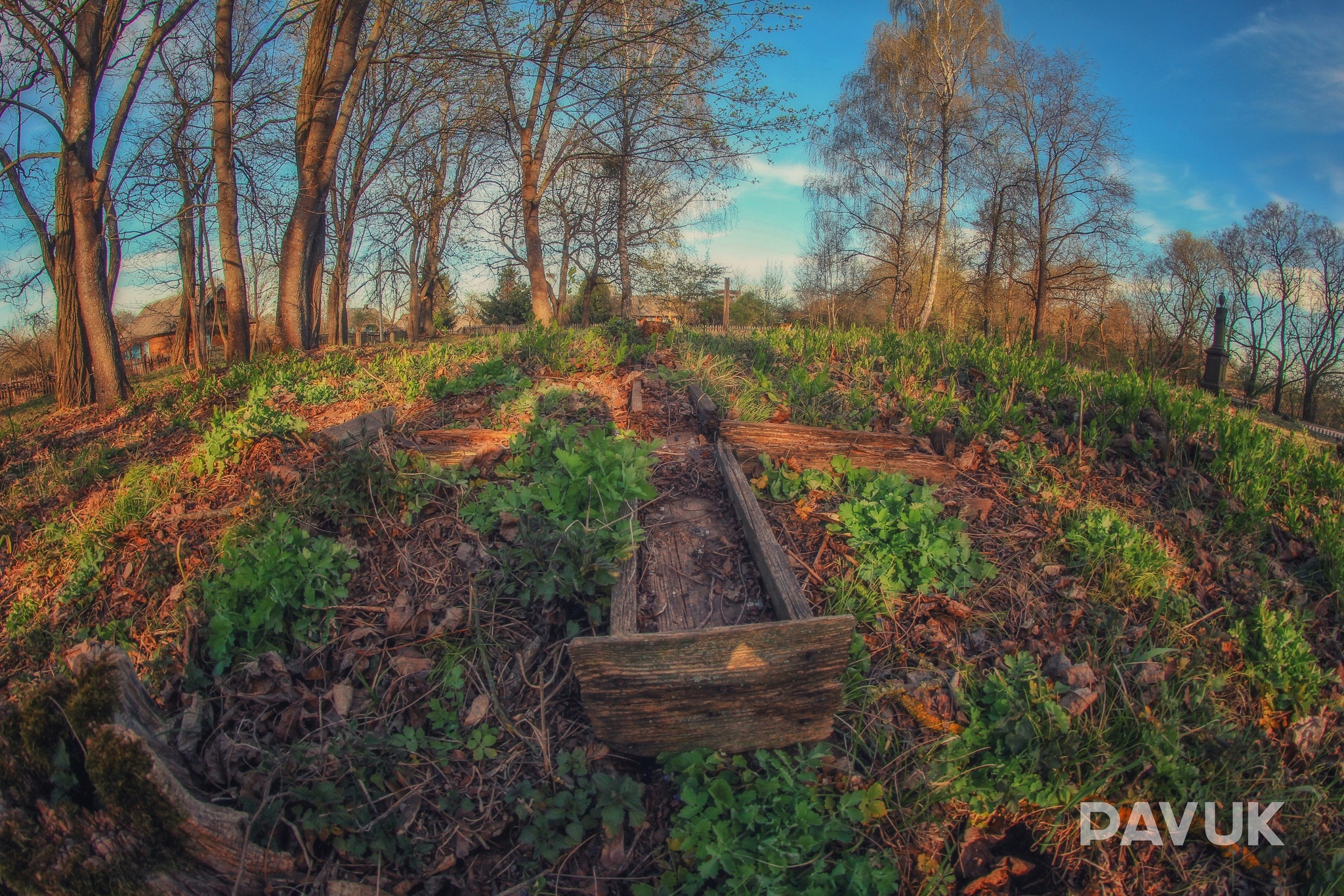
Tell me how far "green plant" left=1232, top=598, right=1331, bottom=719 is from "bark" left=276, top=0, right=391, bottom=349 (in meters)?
9.64

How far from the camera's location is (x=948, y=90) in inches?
790

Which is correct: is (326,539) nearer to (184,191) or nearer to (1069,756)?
(1069,756)

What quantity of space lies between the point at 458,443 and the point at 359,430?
682mm

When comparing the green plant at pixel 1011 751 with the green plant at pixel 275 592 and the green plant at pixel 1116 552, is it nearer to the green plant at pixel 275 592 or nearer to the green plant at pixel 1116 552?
the green plant at pixel 1116 552

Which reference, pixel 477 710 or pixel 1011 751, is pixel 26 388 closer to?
pixel 477 710

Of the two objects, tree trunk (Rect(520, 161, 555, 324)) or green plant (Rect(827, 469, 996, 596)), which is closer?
green plant (Rect(827, 469, 996, 596))

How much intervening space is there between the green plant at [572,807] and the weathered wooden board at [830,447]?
1.89 meters

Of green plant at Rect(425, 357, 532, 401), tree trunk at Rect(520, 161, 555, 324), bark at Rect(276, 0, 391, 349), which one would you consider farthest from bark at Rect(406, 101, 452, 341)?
green plant at Rect(425, 357, 532, 401)

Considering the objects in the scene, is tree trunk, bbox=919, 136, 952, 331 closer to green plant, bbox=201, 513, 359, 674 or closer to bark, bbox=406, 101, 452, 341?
bark, bbox=406, 101, 452, 341

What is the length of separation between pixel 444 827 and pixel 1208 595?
330cm

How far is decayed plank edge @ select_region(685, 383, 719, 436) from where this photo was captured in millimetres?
3652

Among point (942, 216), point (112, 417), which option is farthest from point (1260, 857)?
point (942, 216)

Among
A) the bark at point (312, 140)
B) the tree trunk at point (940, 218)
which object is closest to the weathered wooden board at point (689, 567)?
the bark at point (312, 140)

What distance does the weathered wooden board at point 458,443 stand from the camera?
334 centimetres
